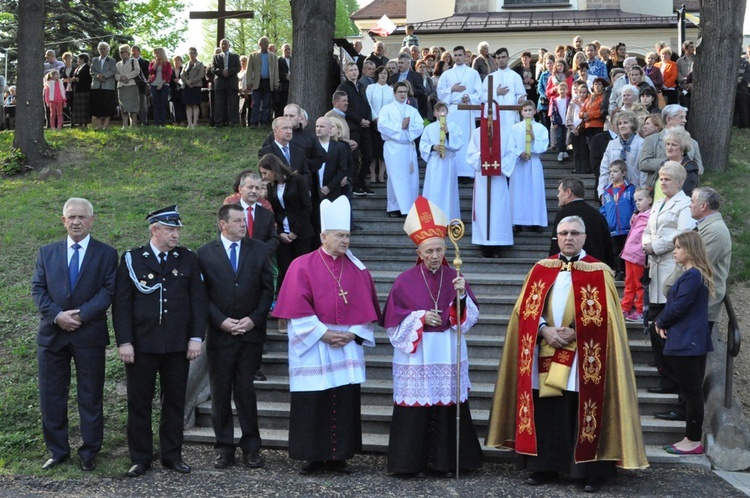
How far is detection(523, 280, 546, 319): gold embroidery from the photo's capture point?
7.55 metres

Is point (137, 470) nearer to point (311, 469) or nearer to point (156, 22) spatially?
point (311, 469)

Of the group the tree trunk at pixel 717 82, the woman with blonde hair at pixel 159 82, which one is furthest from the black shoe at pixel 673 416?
the woman with blonde hair at pixel 159 82

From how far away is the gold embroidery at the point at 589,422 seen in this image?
741 centimetres

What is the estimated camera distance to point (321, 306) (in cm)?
776

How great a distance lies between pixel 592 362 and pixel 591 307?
410 mm

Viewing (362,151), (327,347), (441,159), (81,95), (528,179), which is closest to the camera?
(327,347)

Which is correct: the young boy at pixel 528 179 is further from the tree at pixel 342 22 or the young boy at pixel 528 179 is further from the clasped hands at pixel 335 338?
the tree at pixel 342 22

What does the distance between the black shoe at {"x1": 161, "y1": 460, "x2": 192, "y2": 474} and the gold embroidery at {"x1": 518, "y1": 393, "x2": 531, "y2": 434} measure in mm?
2543

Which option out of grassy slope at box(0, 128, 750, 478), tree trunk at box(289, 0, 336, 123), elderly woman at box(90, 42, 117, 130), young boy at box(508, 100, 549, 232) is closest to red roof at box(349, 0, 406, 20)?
elderly woman at box(90, 42, 117, 130)

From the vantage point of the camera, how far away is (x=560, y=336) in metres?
7.48

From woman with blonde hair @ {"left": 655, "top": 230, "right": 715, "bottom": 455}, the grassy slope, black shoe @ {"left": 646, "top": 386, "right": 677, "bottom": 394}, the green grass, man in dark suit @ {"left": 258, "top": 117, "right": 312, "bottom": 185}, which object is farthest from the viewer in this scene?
man in dark suit @ {"left": 258, "top": 117, "right": 312, "bottom": 185}

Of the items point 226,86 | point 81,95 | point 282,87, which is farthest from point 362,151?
point 81,95

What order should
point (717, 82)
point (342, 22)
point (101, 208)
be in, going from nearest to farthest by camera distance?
point (101, 208), point (717, 82), point (342, 22)

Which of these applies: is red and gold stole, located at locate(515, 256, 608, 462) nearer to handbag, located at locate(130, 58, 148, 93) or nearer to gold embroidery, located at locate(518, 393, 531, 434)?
gold embroidery, located at locate(518, 393, 531, 434)
